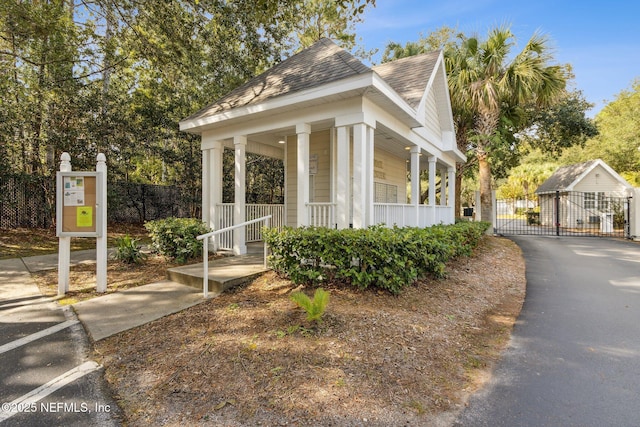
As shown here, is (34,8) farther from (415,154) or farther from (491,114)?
(491,114)

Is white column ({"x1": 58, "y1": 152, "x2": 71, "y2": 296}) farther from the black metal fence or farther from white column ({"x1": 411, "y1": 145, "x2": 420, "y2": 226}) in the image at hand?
white column ({"x1": 411, "y1": 145, "x2": 420, "y2": 226})

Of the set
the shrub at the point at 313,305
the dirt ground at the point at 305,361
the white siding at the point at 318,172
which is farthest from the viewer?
the white siding at the point at 318,172

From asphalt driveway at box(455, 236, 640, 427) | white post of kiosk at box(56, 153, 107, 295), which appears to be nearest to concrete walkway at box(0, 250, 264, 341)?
white post of kiosk at box(56, 153, 107, 295)

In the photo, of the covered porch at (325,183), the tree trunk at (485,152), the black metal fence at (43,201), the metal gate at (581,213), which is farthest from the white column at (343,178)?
the metal gate at (581,213)

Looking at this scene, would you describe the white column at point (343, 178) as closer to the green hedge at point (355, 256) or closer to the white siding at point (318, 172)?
the green hedge at point (355, 256)

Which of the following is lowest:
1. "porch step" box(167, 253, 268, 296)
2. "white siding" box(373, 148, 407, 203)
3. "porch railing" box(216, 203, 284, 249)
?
"porch step" box(167, 253, 268, 296)

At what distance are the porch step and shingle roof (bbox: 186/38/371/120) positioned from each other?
3.51 m

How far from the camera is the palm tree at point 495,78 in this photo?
1234 centimetres

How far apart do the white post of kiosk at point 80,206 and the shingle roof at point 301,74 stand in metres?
3.37

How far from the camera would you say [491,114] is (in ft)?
43.1

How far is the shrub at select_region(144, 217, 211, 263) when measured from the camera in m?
7.09

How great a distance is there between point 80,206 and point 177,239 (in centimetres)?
228

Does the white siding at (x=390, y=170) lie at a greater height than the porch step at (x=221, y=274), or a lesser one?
greater

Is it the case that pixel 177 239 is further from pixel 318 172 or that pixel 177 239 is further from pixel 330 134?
pixel 330 134
